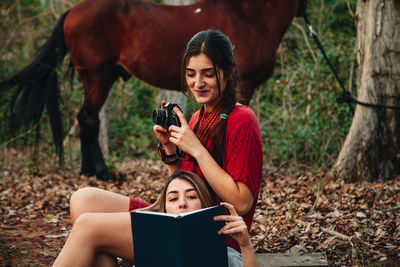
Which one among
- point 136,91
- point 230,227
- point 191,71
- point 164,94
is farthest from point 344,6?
point 230,227

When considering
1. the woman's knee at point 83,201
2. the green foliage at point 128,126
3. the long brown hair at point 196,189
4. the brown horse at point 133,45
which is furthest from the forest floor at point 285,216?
the green foliage at point 128,126

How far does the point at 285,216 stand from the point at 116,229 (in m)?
2.04

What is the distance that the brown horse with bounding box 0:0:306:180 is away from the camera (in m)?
4.76

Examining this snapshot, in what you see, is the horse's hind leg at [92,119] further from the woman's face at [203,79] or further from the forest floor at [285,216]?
the woman's face at [203,79]

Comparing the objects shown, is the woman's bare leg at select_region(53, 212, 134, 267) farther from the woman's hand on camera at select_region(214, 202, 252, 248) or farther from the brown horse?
the brown horse

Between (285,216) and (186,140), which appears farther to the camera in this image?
(285,216)

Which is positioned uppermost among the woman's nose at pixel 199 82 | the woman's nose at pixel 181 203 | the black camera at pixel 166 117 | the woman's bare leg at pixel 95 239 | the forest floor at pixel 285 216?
the woman's nose at pixel 199 82

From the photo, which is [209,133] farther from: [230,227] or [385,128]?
[385,128]

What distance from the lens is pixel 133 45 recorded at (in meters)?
5.21

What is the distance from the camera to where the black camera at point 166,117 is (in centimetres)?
200

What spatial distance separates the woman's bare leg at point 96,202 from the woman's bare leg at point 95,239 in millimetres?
293

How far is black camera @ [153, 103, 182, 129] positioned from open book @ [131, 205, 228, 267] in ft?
1.69

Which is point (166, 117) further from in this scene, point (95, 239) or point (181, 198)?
point (95, 239)

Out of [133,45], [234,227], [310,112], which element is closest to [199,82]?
[234,227]
